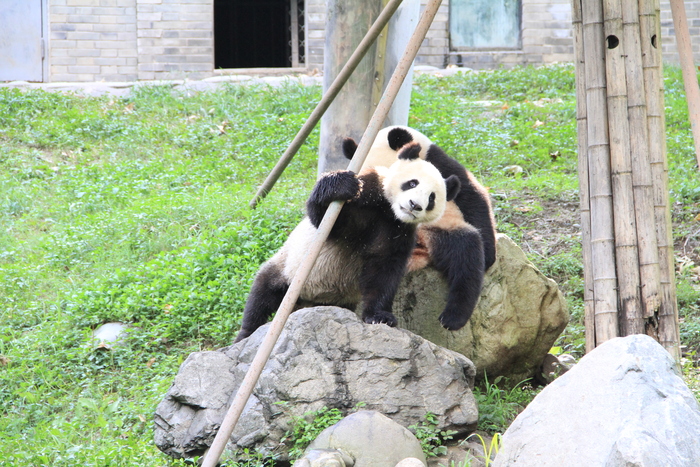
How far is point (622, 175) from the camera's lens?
13.8ft

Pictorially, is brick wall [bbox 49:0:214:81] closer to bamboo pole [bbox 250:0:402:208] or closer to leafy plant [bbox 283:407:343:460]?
bamboo pole [bbox 250:0:402:208]

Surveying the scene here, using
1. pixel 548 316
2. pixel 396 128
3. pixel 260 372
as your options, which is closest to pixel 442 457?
pixel 260 372

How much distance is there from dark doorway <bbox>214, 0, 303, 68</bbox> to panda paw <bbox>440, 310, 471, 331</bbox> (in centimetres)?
1443

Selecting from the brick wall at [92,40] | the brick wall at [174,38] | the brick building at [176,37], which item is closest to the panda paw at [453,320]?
the brick building at [176,37]

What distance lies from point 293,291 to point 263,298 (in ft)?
3.56

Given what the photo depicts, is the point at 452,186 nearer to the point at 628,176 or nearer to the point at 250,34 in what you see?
the point at 628,176

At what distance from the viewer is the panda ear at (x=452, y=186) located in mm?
4593

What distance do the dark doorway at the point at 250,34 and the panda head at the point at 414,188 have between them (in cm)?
1411

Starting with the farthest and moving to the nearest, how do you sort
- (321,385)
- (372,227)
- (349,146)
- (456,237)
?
(349,146), (456,237), (372,227), (321,385)

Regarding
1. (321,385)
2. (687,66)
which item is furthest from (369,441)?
(687,66)

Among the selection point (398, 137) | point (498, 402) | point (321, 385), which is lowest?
point (498, 402)

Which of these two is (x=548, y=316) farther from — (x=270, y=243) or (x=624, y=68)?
(x=270, y=243)

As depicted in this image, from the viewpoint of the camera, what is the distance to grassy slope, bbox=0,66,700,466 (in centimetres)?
507

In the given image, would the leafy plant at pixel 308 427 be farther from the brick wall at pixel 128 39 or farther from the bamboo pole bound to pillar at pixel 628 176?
the brick wall at pixel 128 39
